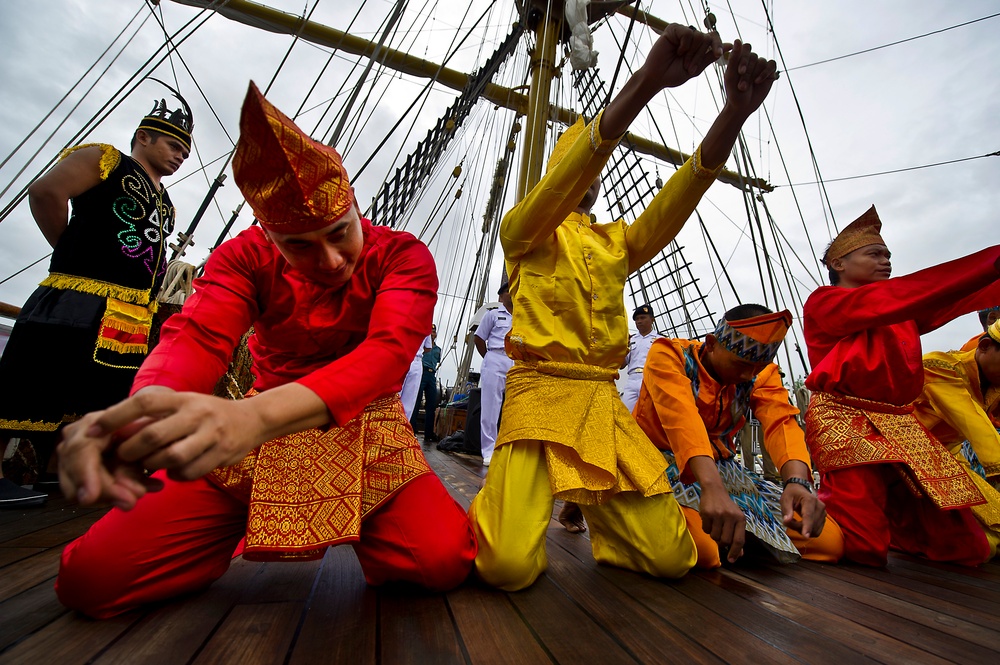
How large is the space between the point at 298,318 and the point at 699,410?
4.51 feet

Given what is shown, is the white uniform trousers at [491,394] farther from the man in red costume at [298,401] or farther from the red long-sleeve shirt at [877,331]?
the man in red costume at [298,401]

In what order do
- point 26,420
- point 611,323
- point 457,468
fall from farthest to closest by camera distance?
point 457,468
point 26,420
point 611,323

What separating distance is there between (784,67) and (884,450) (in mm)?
4185

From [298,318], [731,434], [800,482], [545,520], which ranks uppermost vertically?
[298,318]

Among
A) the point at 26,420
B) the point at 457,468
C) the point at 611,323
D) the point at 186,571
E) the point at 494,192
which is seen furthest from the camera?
the point at 494,192

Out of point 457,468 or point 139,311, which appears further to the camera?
point 457,468

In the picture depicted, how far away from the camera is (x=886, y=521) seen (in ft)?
6.21

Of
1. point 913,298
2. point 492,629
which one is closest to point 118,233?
point 492,629

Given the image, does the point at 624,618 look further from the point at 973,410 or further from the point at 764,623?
the point at 973,410

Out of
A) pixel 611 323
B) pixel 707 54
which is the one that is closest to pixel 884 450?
pixel 611 323

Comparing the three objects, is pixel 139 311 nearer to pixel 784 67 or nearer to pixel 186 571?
pixel 186 571

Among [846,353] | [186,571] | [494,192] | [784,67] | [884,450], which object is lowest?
[186,571]

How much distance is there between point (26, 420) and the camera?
1.87 meters

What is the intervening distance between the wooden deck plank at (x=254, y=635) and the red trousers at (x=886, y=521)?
1908mm
